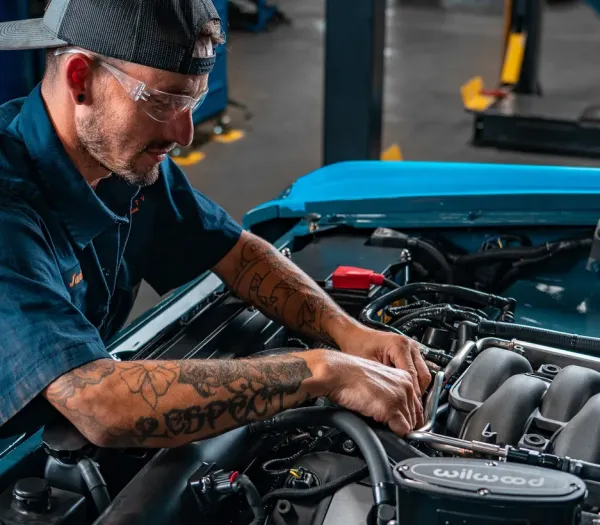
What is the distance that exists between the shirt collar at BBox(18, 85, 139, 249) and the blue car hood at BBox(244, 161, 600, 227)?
921mm

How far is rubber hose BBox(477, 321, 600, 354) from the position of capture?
6.00 feet

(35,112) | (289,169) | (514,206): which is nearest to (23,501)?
(35,112)

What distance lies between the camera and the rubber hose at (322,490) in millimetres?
1455

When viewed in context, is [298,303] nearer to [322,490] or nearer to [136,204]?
[136,204]

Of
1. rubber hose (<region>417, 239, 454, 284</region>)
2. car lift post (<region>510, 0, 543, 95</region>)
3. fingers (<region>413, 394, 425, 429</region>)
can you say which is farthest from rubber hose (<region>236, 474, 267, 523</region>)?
car lift post (<region>510, 0, 543, 95</region>)

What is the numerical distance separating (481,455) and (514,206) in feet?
3.44

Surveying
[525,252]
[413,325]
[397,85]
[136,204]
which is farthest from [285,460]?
[397,85]

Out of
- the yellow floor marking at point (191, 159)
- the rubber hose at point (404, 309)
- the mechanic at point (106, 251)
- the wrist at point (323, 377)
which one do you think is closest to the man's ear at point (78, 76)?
the mechanic at point (106, 251)

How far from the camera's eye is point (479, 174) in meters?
2.52

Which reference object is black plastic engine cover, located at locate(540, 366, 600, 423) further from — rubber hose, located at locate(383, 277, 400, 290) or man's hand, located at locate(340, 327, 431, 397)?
rubber hose, located at locate(383, 277, 400, 290)

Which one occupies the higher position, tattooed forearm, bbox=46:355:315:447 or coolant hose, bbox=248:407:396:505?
tattooed forearm, bbox=46:355:315:447

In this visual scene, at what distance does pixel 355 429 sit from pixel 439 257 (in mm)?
913

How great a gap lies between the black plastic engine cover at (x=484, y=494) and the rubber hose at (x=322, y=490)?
26 cm

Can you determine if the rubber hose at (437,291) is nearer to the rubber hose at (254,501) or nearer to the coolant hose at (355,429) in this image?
the coolant hose at (355,429)
